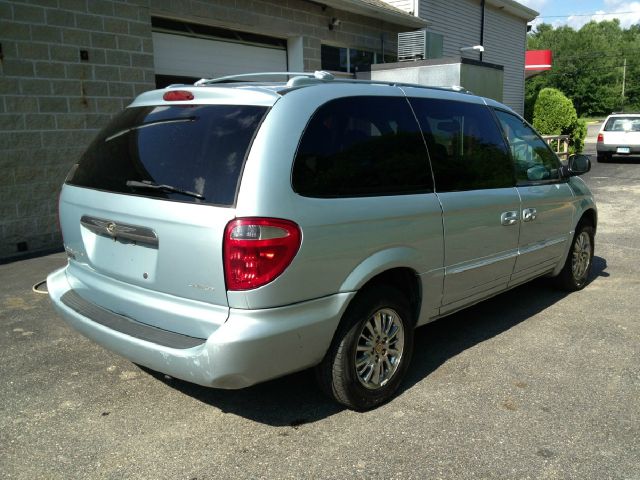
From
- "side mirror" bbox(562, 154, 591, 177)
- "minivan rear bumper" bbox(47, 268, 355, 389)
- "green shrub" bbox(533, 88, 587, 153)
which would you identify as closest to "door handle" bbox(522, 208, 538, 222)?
"side mirror" bbox(562, 154, 591, 177)

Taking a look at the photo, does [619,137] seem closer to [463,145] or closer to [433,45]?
[433,45]

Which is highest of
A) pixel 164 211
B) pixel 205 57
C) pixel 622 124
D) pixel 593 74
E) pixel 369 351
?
pixel 593 74

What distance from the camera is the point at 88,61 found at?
783 cm

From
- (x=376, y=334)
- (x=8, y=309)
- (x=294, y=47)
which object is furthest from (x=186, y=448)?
(x=294, y=47)

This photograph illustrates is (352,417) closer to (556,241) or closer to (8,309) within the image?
(556,241)

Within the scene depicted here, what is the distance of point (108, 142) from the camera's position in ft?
11.5

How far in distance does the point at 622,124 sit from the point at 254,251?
67.9 feet

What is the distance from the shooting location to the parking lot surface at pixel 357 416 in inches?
113

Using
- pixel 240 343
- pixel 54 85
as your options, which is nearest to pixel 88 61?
pixel 54 85

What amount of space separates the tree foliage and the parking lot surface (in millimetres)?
78102

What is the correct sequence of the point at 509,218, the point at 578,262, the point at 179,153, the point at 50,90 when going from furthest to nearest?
the point at 50,90
the point at 578,262
the point at 509,218
the point at 179,153

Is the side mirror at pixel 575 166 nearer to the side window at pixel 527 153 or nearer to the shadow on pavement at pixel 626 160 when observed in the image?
the side window at pixel 527 153

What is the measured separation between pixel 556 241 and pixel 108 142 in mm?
3726

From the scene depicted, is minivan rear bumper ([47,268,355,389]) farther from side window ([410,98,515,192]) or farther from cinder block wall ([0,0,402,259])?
cinder block wall ([0,0,402,259])
